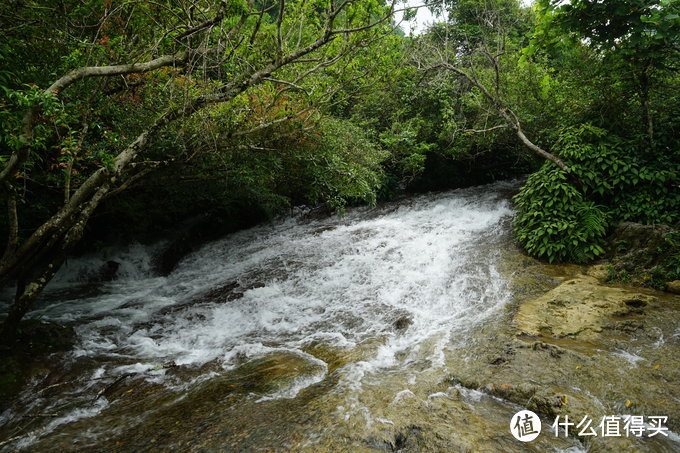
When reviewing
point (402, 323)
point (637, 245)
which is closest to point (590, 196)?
point (637, 245)

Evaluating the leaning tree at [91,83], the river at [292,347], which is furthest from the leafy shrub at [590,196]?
the leaning tree at [91,83]

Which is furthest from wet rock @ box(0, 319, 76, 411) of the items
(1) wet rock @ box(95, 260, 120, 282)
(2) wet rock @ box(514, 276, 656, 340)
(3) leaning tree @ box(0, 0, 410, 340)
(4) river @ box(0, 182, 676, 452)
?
(2) wet rock @ box(514, 276, 656, 340)

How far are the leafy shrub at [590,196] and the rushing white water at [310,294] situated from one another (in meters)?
1.34

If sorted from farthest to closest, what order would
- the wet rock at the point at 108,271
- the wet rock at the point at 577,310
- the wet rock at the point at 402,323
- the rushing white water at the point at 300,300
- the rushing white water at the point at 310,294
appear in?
the wet rock at the point at 108,271
the wet rock at the point at 402,323
the rushing white water at the point at 310,294
the rushing white water at the point at 300,300
the wet rock at the point at 577,310

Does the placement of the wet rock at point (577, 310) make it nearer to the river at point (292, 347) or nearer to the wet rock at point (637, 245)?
the river at point (292, 347)

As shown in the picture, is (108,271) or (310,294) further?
(108,271)

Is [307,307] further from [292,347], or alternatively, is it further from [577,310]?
[577,310]

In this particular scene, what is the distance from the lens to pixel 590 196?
841 cm

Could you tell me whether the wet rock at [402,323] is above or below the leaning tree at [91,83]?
below

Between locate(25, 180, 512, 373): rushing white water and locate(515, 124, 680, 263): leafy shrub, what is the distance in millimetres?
1345

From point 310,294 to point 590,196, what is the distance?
7.21 meters

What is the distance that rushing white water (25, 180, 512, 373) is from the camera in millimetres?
6086

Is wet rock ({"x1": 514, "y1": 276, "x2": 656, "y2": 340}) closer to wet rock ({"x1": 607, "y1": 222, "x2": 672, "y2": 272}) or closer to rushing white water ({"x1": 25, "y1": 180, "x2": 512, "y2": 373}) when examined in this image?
rushing white water ({"x1": 25, "y1": 180, "x2": 512, "y2": 373})

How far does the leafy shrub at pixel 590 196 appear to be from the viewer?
7523 millimetres
